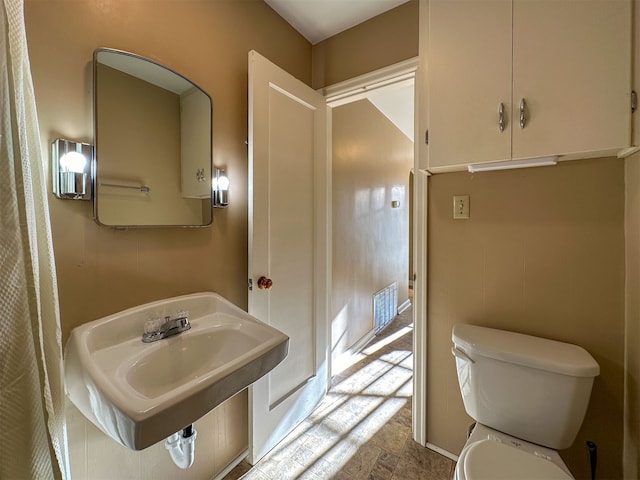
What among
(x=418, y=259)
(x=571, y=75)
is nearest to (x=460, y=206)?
(x=418, y=259)

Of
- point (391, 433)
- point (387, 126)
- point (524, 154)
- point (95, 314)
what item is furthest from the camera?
point (387, 126)

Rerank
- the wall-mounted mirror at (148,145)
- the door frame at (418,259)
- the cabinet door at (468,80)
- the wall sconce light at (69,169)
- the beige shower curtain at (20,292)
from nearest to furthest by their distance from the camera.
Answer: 1. the beige shower curtain at (20,292)
2. the wall sconce light at (69,169)
3. the wall-mounted mirror at (148,145)
4. the cabinet door at (468,80)
5. the door frame at (418,259)

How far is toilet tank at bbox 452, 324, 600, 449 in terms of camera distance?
98 centimetres

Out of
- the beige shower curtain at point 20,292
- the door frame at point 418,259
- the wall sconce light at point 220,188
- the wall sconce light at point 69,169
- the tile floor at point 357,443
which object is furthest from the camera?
the door frame at point 418,259

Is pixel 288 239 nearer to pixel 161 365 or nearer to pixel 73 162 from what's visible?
pixel 161 365

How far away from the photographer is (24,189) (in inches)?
24.9

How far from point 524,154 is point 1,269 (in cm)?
158

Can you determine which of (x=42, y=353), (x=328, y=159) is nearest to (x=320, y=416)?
(x=42, y=353)

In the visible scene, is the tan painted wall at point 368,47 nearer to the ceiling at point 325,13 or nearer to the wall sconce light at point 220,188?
the ceiling at point 325,13

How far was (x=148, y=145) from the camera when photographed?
1064 mm

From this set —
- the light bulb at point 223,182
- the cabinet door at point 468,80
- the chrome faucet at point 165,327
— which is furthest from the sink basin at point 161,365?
the cabinet door at point 468,80

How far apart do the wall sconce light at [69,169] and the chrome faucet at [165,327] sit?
484 mm

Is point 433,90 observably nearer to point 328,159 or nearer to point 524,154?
point 524,154

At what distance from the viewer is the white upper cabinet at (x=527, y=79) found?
907 mm
